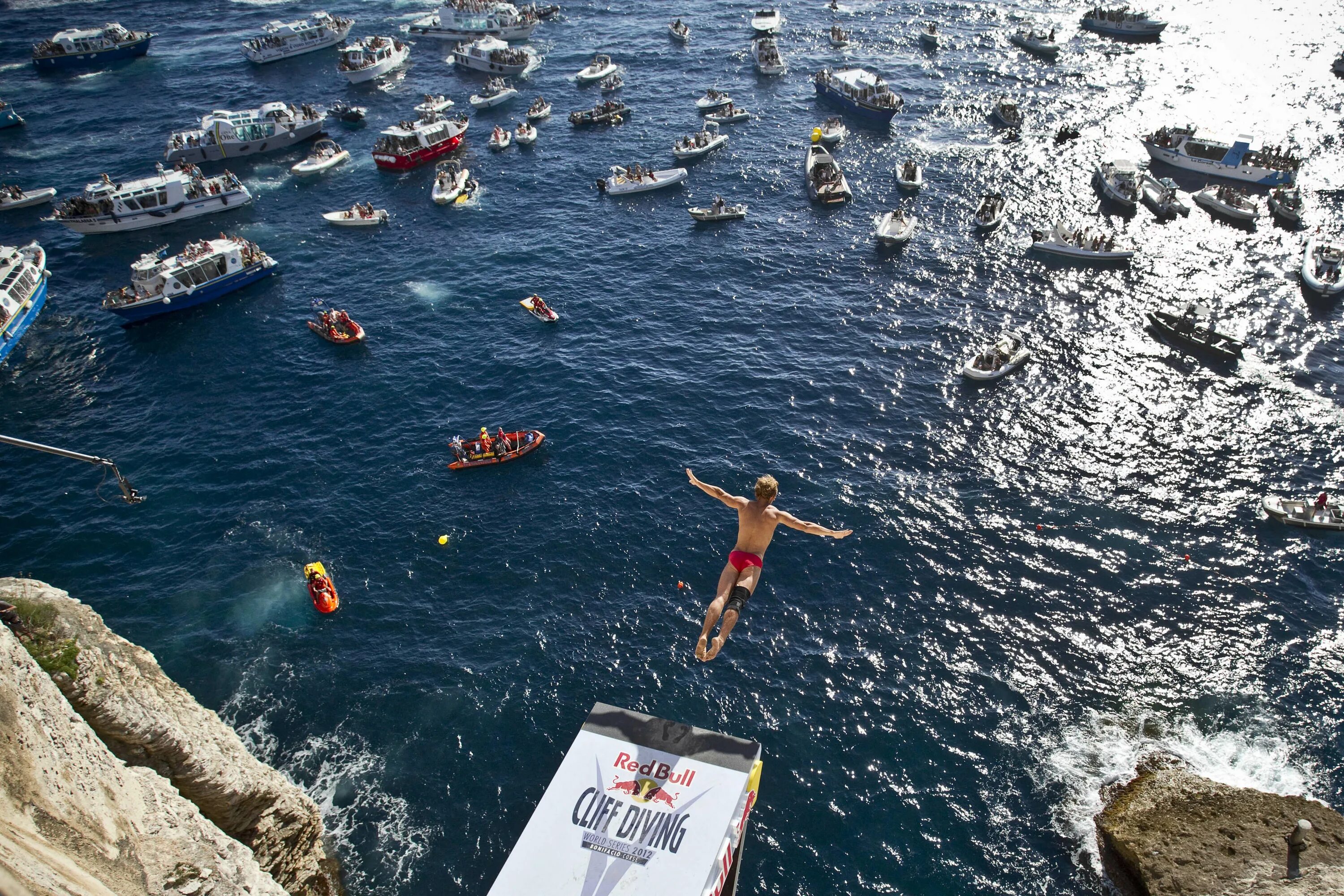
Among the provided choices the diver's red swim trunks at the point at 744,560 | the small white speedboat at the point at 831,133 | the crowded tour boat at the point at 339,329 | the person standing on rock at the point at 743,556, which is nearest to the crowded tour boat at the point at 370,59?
the crowded tour boat at the point at 339,329

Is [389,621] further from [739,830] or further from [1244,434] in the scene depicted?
[1244,434]

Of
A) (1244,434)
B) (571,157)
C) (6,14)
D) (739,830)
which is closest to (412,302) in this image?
(571,157)

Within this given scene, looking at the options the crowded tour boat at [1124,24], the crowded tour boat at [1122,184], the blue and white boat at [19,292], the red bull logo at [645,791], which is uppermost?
the crowded tour boat at [1124,24]

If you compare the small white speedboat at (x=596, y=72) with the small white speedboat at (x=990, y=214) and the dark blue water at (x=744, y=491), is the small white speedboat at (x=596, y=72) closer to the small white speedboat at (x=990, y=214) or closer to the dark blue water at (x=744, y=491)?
the dark blue water at (x=744, y=491)

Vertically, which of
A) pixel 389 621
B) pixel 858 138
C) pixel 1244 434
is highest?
pixel 858 138

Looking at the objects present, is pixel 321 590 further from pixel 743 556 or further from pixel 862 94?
pixel 862 94

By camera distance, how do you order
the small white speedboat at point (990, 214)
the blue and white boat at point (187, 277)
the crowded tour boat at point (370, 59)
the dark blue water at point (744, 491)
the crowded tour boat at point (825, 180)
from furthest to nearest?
1. the crowded tour boat at point (370, 59)
2. the crowded tour boat at point (825, 180)
3. the small white speedboat at point (990, 214)
4. the blue and white boat at point (187, 277)
5. the dark blue water at point (744, 491)
